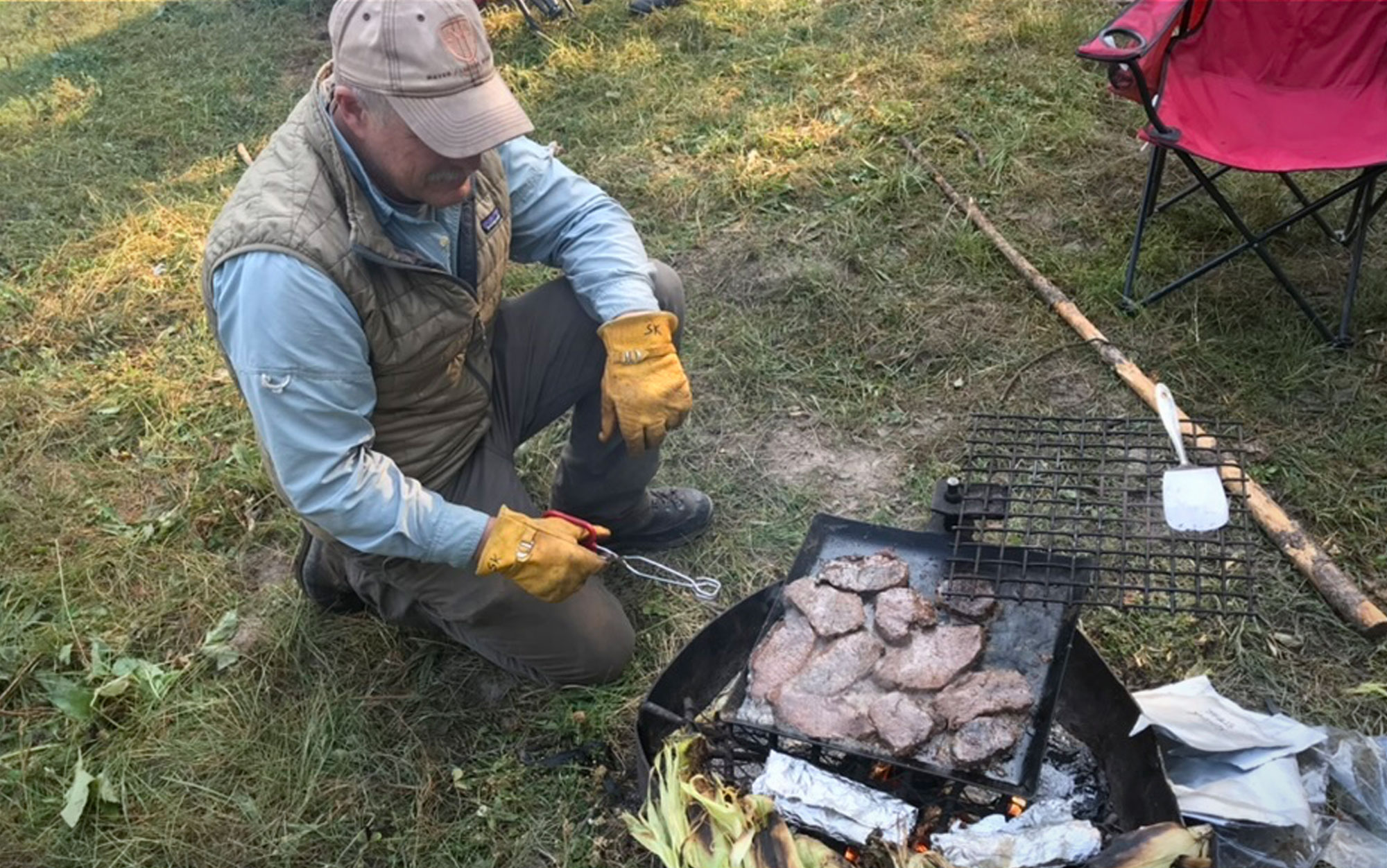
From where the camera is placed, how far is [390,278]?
2.32 meters

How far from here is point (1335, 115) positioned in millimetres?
3645

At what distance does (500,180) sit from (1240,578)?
196 centimetres

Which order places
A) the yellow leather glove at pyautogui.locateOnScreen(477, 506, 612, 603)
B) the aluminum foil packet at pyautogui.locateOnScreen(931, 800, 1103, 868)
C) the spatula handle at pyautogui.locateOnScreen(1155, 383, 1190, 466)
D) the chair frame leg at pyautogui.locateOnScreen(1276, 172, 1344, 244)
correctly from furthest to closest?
the chair frame leg at pyautogui.locateOnScreen(1276, 172, 1344, 244) < the yellow leather glove at pyautogui.locateOnScreen(477, 506, 612, 603) < the spatula handle at pyautogui.locateOnScreen(1155, 383, 1190, 466) < the aluminum foil packet at pyautogui.locateOnScreen(931, 800, 1103, 868)

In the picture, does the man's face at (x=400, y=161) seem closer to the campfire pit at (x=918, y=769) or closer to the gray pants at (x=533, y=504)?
the gray pants at (x=533, y=504)

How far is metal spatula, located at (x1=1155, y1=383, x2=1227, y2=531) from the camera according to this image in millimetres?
2105

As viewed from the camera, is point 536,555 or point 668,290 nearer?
point 536,555

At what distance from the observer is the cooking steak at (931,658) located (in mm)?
2047

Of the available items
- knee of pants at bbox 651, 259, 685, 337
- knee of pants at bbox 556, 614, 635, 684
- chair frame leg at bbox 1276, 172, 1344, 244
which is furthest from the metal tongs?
chair frame leg at bbox 1276, 172, 1344, 244

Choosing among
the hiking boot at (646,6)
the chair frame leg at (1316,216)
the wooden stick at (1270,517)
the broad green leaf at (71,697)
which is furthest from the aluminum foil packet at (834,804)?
the hiking boot at (646,6)

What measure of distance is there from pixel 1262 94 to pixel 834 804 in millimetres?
3306

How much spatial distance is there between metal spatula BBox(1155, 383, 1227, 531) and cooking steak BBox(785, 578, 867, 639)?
0.68 meters

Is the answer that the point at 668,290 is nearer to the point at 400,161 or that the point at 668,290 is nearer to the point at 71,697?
the point at 400,161

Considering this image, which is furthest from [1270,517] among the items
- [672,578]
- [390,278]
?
[390,278]

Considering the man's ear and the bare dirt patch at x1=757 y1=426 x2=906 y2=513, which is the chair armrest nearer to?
the bare dirt patch at x1=757 y1=426 x2=906 y2=513
